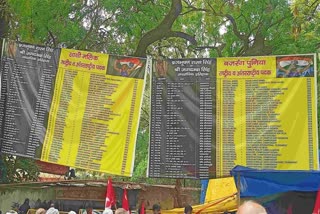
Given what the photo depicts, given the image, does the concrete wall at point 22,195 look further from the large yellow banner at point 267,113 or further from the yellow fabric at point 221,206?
the large yellow banner at point 267,113

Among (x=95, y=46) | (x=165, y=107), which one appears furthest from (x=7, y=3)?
(x=165, y=107)

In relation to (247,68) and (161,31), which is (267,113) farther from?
(161,31)

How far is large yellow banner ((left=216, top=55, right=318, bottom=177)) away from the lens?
6148 mm

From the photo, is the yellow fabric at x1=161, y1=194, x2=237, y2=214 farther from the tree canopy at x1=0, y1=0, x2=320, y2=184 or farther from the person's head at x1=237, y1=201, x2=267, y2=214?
the person's head at x1=237, y1=201, x2=267, y2=214

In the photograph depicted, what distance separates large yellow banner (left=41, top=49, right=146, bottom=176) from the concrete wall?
4912 millimetres

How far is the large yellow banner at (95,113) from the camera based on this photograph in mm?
6652

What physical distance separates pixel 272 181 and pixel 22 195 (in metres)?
8.67

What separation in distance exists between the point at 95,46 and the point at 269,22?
319 cm

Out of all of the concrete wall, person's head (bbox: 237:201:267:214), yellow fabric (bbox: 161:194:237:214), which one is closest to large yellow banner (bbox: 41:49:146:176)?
yellow fabric (bbox: 161:194:237:214)

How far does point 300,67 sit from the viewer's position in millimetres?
6309

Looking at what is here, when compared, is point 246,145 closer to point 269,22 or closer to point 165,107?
point 165,107

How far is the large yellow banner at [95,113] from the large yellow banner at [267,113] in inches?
45.4

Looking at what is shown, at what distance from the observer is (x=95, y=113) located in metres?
6.77

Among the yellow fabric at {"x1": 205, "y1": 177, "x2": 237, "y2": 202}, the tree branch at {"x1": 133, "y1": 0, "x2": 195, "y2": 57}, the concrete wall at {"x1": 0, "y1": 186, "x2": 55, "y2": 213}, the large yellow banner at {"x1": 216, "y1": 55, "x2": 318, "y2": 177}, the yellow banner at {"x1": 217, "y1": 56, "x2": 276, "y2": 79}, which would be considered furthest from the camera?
the concrete wall at {"x1": 0, "y1": 186, "x2": 55, "y2": 213}
